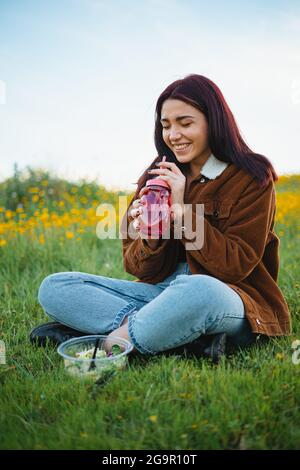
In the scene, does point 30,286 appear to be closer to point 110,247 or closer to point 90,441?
point 110,247

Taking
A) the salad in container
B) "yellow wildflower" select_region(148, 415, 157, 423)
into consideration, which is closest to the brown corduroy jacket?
the salad in container

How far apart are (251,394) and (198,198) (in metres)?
0.93

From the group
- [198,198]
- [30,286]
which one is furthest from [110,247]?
[198,198]

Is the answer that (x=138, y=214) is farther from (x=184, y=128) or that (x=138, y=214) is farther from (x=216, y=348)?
(x=216, y=348)

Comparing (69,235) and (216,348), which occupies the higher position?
(69,235)

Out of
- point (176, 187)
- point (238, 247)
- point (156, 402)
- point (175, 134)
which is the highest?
point (175, 134)

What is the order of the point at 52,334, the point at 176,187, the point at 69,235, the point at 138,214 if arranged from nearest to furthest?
the point at 176,187 → the point at 138,214 → the point at 52,334 → the point at 69,235

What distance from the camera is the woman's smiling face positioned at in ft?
6.91

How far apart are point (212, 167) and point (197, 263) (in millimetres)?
447

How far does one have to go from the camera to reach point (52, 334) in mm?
2270

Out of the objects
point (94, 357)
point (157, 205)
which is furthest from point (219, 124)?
point (94, 357)

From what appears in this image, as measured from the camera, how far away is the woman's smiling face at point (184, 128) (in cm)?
211

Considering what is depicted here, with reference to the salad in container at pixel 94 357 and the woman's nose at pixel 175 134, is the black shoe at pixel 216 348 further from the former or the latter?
the woman's nose at pixel 175 134

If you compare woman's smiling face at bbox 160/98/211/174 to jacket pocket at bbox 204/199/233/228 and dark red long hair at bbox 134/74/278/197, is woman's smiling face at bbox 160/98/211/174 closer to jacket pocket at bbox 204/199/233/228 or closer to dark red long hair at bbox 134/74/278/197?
dark red long hair at bbox 134/74/278/197
